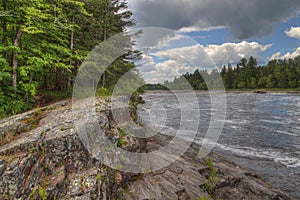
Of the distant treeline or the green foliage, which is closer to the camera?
the green foliage

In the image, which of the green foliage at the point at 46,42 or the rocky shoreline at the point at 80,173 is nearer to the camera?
the rocky shoreline at the point at 80,173

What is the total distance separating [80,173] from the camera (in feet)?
16.5

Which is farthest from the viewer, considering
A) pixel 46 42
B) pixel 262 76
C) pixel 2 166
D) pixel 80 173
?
pixel 262 76

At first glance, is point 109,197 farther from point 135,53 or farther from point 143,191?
point 135,53

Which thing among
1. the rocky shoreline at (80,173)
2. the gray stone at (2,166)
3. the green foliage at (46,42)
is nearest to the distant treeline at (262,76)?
the green foliage at (46,42)

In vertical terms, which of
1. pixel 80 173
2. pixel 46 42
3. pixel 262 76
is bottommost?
pixel 80 173

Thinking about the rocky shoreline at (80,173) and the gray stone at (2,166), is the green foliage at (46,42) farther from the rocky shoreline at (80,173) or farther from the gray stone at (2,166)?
the gray stone at (2,166)

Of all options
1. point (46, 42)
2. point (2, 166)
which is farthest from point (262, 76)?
point (2, 166)

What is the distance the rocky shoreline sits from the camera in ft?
14.8

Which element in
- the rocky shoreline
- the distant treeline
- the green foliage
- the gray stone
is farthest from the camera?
the distant treeline

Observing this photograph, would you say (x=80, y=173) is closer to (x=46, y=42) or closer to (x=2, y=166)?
(x=2, y=166)

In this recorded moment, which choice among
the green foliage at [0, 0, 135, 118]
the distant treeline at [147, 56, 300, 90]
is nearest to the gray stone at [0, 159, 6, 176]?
the green foliage at [0, 0, 135, 118]

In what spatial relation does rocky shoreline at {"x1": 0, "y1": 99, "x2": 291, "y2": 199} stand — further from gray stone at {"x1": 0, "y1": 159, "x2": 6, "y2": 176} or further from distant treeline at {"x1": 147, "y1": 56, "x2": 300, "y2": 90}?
distant treeline at {"x1": 147, "y1": 56, "x2": 300, "y2": 90}

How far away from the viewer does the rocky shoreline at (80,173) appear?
450cm
